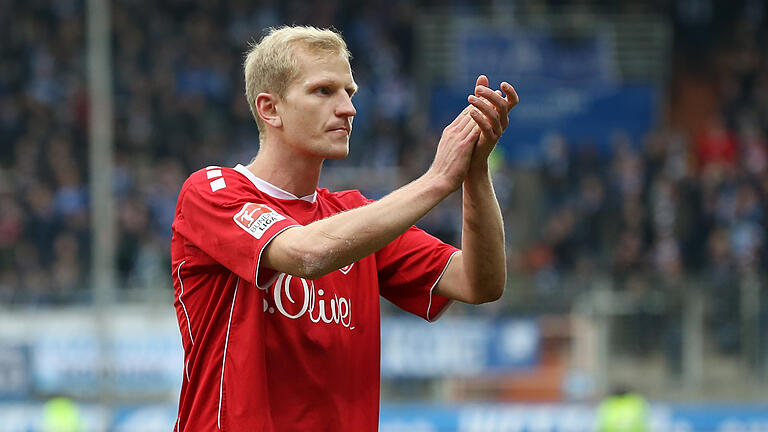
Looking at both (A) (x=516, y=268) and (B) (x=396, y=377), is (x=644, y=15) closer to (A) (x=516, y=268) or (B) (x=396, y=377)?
(A) (x=516, y=268)

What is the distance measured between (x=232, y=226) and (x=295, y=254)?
23cm

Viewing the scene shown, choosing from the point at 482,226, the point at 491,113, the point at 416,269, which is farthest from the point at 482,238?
the point at 491,113

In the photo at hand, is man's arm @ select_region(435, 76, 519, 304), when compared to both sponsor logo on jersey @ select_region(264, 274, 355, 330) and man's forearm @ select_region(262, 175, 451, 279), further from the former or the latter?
sponsor logo on jersey @ select_region(264, 274, 355, 330)

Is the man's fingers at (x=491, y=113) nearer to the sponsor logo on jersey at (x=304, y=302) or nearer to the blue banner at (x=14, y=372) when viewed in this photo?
the sponsor logo on jersey at (x=304, y=302)

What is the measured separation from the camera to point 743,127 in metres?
17.0

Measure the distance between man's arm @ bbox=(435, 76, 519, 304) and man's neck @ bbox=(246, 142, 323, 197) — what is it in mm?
441

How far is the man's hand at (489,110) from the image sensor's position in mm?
3051

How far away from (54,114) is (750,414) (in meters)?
10.2

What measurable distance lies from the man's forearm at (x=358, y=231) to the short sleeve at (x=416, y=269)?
629mm

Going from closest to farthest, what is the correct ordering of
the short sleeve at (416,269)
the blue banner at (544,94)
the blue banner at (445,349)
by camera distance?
the short sleeve at (416,269), the blue banner at (445,349), the blue banner at (544,94)

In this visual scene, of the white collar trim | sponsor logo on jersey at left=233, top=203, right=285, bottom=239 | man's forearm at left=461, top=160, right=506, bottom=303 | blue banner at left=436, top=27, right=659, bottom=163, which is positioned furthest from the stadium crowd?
sponsor logo on jersey at left=233, top=203, right=285, bottom=239

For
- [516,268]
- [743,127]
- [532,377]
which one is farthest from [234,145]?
[743,127]

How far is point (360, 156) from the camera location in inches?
654

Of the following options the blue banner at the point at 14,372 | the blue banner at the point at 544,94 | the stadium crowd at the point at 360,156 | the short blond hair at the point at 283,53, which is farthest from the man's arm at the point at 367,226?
the blue banner at the point at 544,94
